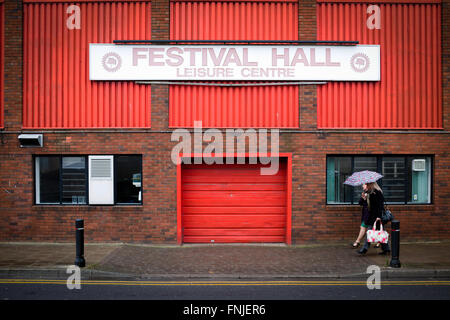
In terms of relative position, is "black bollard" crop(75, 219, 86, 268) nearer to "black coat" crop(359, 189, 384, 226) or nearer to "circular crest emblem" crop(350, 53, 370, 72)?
"black coat" crop(359, 189, 384, 226)

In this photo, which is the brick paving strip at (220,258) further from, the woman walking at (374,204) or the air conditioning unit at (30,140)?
the air conditioning unit at (30,140)

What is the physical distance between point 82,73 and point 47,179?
135 inches

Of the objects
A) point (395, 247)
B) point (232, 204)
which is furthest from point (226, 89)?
point (395, 247)

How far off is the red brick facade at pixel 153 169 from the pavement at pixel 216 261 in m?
0.45

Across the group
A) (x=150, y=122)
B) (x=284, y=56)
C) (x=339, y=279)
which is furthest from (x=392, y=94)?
(x=150, y=122)

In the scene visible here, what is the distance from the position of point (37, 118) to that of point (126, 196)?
142 inches

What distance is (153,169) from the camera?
11.0 m

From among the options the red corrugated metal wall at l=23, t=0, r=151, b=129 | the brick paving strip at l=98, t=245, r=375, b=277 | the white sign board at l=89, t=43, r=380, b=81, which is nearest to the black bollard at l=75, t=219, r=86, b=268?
the brick paving strip at l=98, t=245, r=375, b=277

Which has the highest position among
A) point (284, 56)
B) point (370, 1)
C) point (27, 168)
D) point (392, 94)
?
point (370, 1)

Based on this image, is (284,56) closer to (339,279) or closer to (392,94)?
(392,94)

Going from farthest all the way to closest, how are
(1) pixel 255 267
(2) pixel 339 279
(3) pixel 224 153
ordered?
(3) pixel 224 153 → (1) pixel 255 267 → (2) pixel 339 279

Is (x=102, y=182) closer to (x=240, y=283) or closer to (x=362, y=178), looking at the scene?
(x=240, y=283)

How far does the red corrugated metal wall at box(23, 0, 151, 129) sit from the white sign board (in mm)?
374

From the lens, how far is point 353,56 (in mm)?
11141
